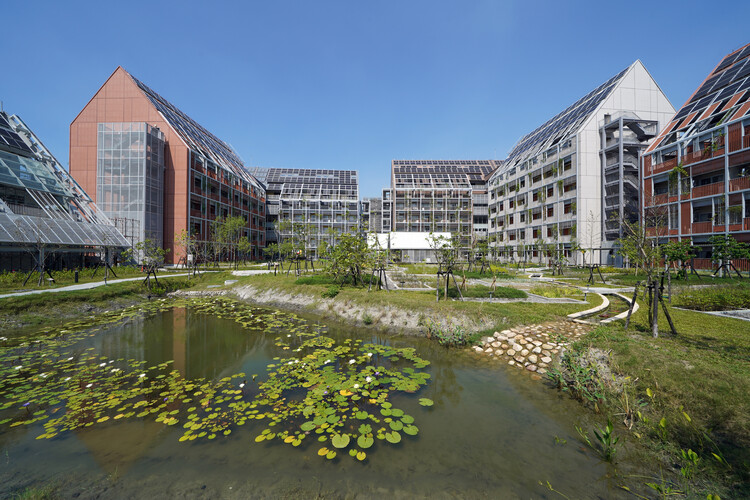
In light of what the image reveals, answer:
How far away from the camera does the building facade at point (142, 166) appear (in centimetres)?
3553

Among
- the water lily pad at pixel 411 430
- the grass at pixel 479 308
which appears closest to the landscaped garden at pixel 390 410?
the water lily pad at pixel 411 430

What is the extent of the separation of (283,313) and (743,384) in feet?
47.5

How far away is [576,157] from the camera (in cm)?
3825

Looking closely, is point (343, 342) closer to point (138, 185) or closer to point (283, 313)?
point (283, 313)

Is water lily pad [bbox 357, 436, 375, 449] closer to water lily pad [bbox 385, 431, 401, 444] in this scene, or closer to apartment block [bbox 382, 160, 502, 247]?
water lily pad [bbox 385, 431, 401, 444]

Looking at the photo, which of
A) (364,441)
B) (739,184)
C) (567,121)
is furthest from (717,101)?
(364,441)

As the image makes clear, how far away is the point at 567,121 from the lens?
44719mm

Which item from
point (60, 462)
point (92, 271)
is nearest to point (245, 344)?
point (60, 462)

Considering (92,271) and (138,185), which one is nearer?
(92,271)

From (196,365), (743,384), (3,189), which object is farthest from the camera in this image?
(3,189)

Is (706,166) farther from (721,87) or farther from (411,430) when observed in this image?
(411,430)

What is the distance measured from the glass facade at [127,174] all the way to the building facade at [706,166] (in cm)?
5129

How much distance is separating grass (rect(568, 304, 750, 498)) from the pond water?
1.12 metres

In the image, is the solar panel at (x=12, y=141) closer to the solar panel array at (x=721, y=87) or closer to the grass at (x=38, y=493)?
the grass at (x=38, y=493)
